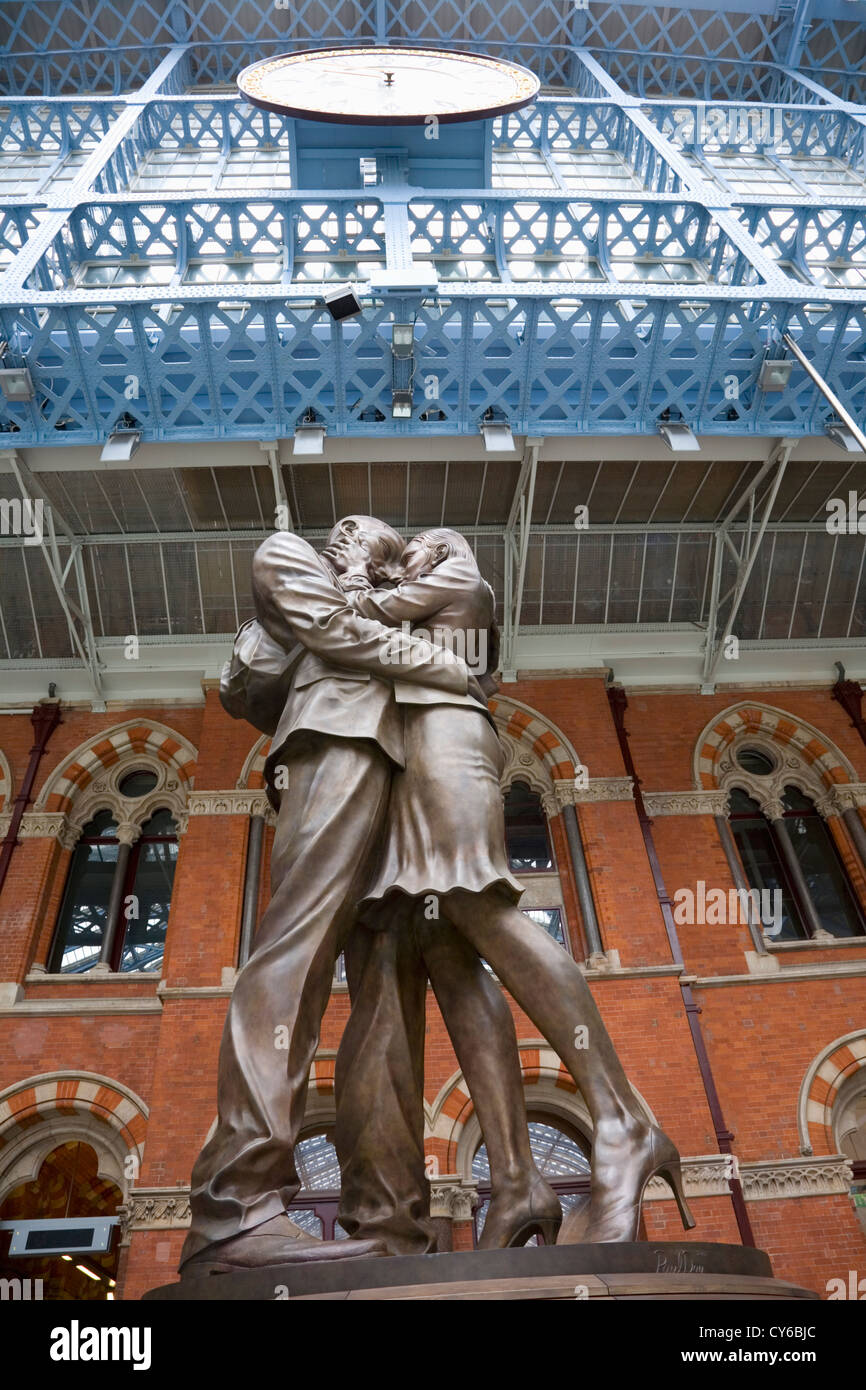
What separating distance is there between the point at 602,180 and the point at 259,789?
12611mm

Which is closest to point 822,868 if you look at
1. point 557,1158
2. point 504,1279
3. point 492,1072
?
point 557,1158

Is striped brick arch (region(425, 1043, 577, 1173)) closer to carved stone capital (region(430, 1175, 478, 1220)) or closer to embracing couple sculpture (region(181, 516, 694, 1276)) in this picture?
carved stone capital (region(430, 1175, 478, 1220))

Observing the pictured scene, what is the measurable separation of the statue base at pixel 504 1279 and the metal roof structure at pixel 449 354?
9001 mm

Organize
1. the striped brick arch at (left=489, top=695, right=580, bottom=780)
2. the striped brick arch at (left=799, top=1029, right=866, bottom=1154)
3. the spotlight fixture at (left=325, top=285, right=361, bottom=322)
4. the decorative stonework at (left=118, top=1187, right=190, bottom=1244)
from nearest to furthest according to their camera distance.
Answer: the decorative stonework at (left=118, top=1187, right=190, bottom=1244) → the spotlight fixture at (left=325, top=285, right=361, bottom=322) → the striped brick arch at (left=799, top=1029, right=866, bottom=1154) → the striped brick arch at (left=489, top=695, right=580, bottom=780)

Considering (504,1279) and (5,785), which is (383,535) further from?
(5,785)

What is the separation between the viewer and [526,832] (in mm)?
12781

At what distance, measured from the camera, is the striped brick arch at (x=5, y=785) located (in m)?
12.6

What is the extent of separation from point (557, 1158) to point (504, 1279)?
8.53m

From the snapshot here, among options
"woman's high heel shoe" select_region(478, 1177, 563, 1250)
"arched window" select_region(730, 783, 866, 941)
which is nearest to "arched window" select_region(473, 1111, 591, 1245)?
"arched window" select_region(730, 783, 866, 941)

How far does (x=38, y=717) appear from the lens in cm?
1296

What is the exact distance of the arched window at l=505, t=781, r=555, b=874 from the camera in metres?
12.4

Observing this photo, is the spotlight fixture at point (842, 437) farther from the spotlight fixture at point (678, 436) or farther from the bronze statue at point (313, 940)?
the bronze statue at point (313, 940)

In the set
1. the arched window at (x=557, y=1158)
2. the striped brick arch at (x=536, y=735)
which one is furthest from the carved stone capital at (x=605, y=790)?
the arched window at (x=557, y=1158)

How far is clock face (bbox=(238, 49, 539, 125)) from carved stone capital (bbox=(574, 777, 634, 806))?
30.2 ft
